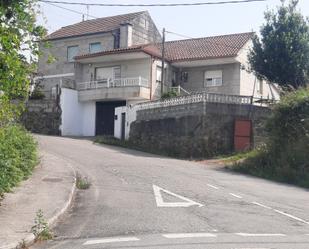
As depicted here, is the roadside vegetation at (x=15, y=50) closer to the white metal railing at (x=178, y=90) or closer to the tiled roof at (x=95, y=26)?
the white metal railing at (x=178, y=90)

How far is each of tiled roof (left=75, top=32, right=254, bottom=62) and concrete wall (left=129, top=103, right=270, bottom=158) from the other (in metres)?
8.68

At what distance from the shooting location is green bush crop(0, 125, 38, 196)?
12.6 meters

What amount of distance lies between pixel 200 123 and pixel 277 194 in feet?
35.6

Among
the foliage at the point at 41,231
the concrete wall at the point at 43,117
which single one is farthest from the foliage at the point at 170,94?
the foliage at the point at 41,231

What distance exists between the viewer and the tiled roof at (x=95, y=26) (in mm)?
42125

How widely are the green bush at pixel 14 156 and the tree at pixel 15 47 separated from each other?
117 cm

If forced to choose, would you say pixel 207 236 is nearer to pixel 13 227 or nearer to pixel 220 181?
pixel 13 227

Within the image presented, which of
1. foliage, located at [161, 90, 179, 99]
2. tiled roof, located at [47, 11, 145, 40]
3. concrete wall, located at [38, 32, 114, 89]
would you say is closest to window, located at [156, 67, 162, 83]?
foliage, located at [161, 90, 179, 99]

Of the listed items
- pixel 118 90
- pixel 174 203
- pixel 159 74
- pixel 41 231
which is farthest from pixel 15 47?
pixel 159 74

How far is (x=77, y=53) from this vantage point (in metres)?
43.0

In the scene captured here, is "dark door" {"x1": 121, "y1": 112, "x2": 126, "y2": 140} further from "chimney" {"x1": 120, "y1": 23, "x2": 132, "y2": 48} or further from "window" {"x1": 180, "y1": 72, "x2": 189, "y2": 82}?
"chimney" {"x1": 120, "y1": 23, "x2": 132, "y2": 48}

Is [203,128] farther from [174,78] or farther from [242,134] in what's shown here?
[174,78]

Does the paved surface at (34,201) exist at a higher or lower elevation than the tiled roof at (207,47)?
lower

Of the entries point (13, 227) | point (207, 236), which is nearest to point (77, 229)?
point (13, 227)
